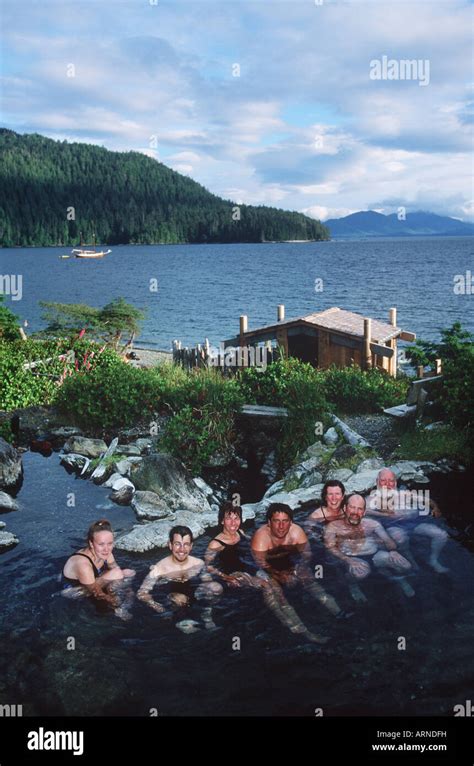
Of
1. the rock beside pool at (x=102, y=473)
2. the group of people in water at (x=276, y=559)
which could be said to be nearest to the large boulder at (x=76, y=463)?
the rock beside pool at (x=102, y=473)

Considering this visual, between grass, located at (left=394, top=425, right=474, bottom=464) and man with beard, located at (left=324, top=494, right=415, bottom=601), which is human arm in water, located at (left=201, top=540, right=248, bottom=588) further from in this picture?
grass, located at (left=394, top=425, right=474, bottom=464)

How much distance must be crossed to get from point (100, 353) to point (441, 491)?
476 inches

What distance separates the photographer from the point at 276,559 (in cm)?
1053

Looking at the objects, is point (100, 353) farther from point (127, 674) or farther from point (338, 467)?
point (127, 674)

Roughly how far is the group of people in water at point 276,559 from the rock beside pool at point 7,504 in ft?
9.49

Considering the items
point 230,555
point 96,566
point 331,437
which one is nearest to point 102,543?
point 96,566

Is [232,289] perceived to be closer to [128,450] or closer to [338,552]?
[128,450]

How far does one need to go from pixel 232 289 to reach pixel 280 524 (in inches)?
3222

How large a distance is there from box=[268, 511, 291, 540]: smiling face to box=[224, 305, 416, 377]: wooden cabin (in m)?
10.7

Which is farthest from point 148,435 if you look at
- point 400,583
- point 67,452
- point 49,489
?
point 400,583

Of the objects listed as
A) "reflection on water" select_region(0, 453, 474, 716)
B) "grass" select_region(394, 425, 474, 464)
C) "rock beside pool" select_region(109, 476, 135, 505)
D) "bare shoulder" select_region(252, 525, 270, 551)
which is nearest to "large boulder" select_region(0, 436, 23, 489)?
"rock beside pool" select_region(109, 476, 135, 505)

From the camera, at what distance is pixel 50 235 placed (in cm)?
17412

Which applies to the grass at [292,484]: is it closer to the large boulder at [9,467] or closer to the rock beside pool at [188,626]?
the rock beside pool at [188,626]

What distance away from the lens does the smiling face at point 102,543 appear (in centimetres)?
941
